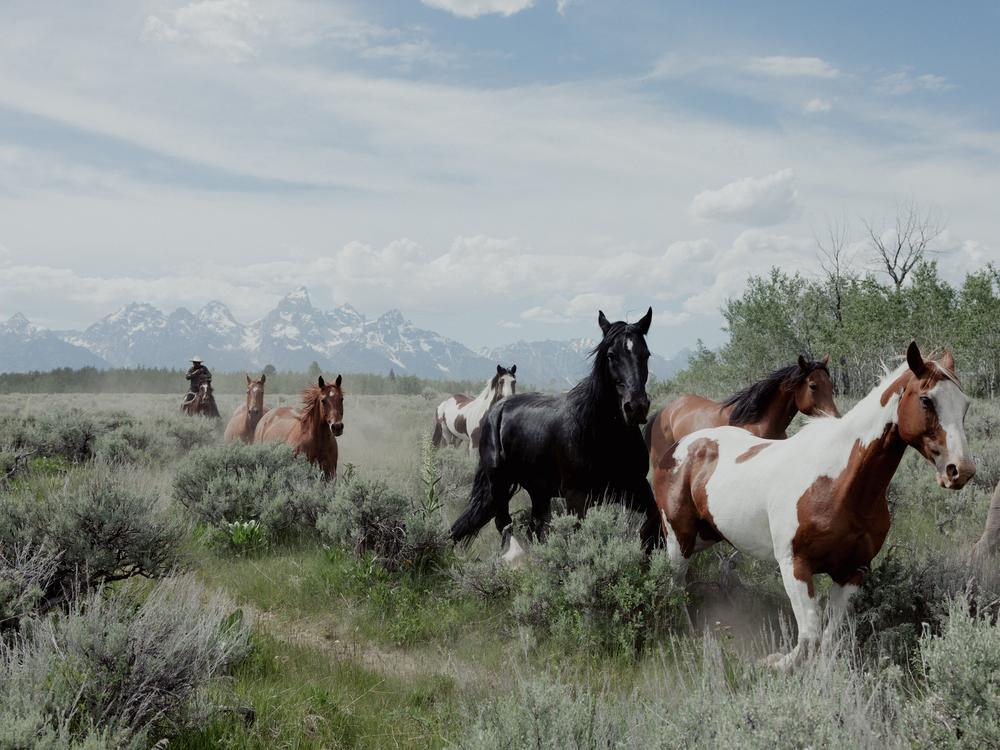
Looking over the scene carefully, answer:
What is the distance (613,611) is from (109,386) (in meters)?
77.1

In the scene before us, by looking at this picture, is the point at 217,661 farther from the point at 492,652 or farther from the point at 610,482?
the point at 610,482

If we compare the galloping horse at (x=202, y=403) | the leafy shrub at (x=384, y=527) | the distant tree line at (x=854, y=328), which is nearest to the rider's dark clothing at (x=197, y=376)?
the galloping horse at (x=202, y=403)

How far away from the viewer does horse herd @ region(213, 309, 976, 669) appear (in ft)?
12.4

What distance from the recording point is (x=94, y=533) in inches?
190

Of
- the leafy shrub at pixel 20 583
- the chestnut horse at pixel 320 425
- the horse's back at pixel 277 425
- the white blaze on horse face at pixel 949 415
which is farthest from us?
the horse's back at pixel 277 425

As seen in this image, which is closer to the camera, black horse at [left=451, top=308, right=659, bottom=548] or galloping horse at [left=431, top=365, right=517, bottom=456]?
black horse at [left=451, top=308, right=659, bottom=548]

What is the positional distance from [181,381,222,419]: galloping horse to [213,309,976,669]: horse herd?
891 cm

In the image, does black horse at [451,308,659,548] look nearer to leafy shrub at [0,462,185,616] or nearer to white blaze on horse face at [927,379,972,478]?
white blaze on horse face at [927,379,972,478]

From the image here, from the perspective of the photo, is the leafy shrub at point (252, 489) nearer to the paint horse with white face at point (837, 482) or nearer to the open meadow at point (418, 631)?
the open meadow at point (418, 631)

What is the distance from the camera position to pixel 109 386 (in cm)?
7019

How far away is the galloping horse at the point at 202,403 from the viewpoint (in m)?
16.9

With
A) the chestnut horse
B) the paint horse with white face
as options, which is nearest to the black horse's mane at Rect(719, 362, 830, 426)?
the paint horse with white face

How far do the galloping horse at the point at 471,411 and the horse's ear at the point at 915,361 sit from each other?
24.9ft

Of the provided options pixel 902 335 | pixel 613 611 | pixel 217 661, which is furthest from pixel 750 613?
pixel 902 335
